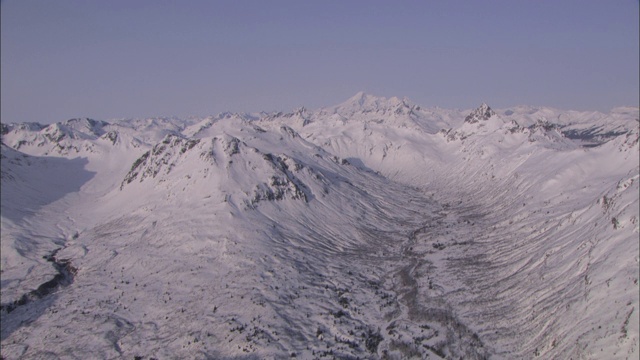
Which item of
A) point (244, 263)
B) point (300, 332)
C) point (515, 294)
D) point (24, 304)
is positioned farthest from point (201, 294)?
point (515, 294)

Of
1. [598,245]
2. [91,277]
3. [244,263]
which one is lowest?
[91,277]

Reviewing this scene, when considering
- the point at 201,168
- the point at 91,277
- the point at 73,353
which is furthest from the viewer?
the point at 201,168

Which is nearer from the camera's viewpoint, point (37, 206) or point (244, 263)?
point (244, 263)

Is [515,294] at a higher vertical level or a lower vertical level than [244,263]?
higher

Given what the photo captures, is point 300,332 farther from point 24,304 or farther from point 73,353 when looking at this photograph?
point 24,304

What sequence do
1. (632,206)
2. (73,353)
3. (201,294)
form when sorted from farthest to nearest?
(201,294), (632,206), (73,353)

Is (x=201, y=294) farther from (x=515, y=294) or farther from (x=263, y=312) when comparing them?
(x=515, y=294)
